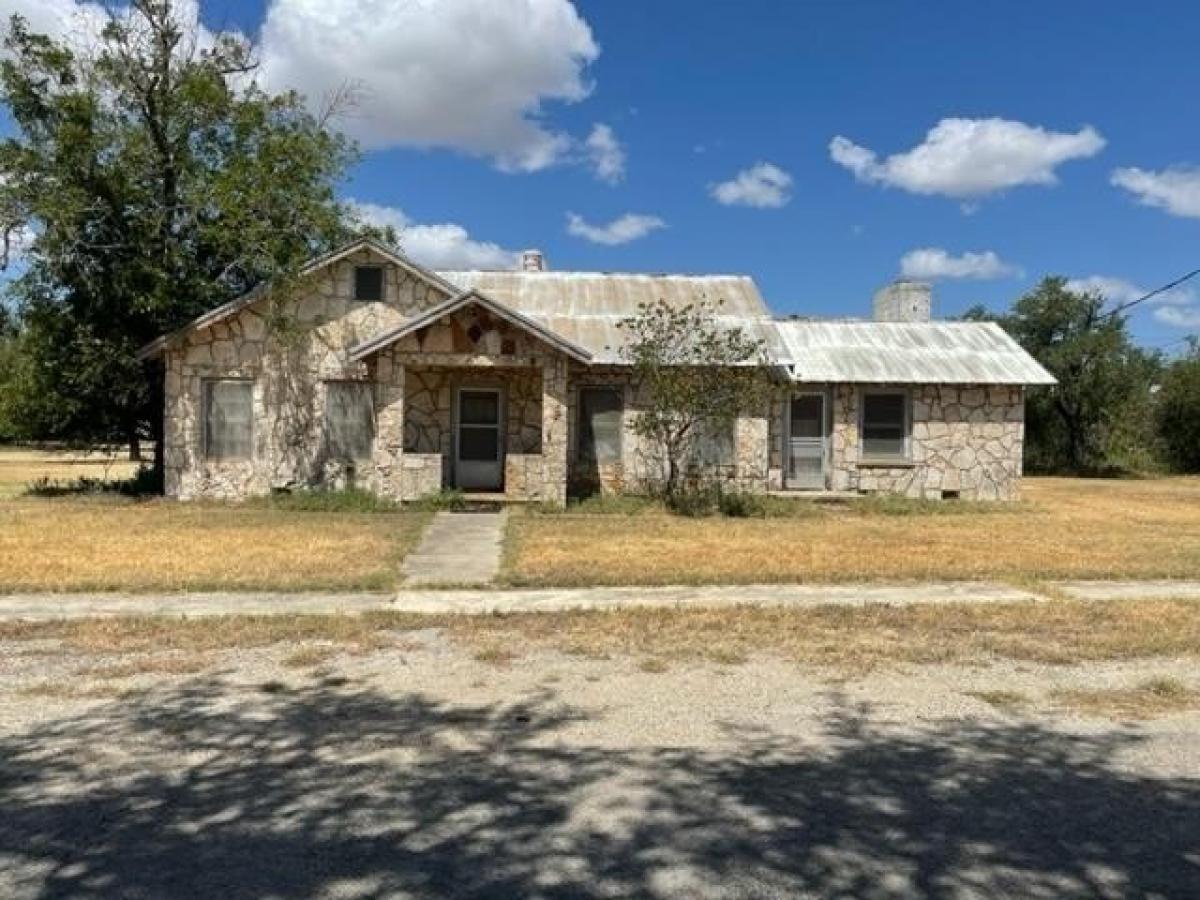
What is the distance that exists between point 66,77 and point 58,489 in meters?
8.41

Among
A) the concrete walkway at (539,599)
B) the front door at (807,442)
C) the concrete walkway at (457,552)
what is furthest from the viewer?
the front door at (807,442)

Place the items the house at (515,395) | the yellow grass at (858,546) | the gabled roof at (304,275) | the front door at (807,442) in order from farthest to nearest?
the front door at (807,442) → the gabled roof at (304,275) → the house at (515,395) → the yellow grass at (858,546)

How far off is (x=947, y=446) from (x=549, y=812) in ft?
63.2

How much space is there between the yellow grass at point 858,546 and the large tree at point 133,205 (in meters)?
8.21

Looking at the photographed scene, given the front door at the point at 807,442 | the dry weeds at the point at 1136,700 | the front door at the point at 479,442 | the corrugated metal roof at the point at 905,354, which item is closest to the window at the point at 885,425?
the corrugated metal roof at the point at 905,354

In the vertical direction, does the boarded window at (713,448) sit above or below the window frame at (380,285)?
below

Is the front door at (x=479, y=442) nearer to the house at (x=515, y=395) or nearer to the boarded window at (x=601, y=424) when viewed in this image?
the house at (x=515, y=395)

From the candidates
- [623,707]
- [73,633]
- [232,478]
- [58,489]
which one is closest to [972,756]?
[623,707]

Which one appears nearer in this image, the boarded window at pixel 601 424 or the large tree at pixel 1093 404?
the boarded window at pixel 601 424

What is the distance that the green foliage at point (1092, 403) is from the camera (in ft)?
115

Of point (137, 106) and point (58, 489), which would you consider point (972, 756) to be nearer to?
point (137, 106)

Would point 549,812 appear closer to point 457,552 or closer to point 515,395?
point 457,552

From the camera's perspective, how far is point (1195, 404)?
34.9 m

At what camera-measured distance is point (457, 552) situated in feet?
43.0
